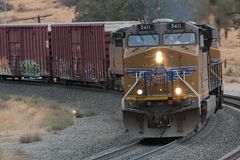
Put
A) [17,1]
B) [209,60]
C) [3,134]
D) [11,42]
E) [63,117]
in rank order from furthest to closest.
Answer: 1. [17,1]
2. [11,42]
3. [63,117]
4. [3,134]
5. [209,60]

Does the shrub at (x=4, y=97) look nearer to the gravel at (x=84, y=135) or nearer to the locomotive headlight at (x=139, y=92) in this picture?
the gravel at (x=84, y=135)

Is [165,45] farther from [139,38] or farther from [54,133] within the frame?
[54,133]

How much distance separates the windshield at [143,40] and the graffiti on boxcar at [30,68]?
2038 cm

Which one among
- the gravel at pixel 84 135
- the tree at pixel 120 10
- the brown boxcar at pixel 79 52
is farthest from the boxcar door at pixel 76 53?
the tree at pixel 120 10

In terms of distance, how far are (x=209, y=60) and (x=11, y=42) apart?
22.1 metres

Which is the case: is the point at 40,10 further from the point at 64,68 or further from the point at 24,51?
the point at 64,68

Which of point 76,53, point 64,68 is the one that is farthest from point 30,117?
point 64,68

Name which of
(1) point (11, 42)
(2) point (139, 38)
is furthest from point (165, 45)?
(1) point (11, 42)

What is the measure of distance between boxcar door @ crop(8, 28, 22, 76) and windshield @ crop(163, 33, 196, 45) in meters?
22.6

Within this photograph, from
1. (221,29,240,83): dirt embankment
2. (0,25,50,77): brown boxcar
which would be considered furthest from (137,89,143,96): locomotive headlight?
(221,29,240,83): dirt embankment

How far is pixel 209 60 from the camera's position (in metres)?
17.7

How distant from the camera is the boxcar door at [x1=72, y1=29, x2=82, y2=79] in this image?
32031 millimetres

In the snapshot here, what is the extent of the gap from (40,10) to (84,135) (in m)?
110

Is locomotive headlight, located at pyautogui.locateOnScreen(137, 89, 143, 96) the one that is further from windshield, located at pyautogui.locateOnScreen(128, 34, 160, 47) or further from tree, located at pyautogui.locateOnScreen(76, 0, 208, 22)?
tree, located at pyautogui.locateOnScreen(76, 0, 208, 22)
